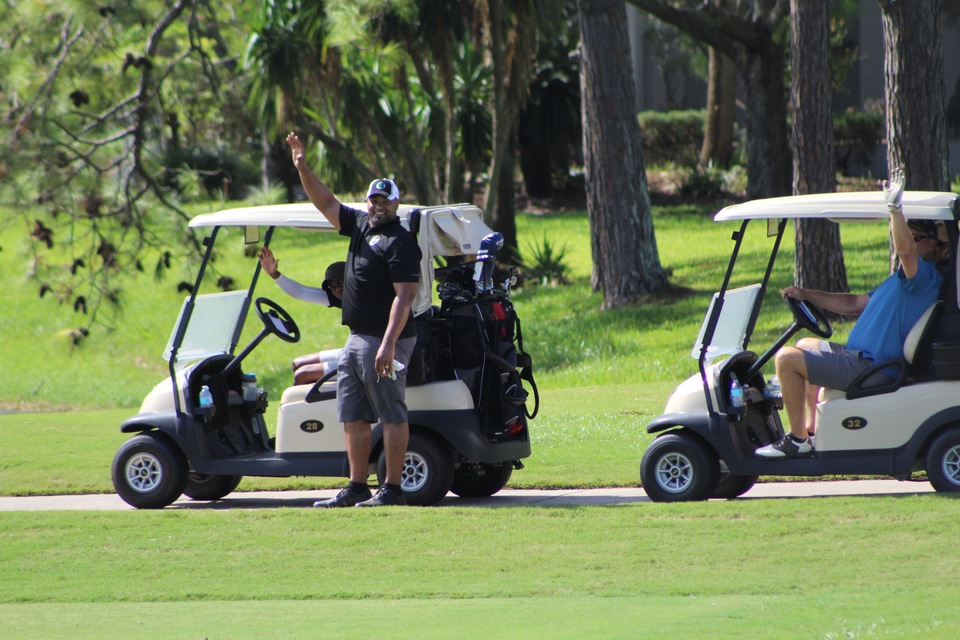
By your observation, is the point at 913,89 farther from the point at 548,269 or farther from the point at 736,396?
the point at 548,269

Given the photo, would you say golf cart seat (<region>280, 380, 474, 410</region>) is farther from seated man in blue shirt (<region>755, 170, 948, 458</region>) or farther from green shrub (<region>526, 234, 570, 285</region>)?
green shrub (<region>526, 234, 570, 285</region>)

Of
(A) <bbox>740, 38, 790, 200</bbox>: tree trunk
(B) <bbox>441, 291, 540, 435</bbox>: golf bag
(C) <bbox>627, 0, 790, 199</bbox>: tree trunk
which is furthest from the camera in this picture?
(A) <bbox>740, 38, 790, 200</bbox>: tree trunk

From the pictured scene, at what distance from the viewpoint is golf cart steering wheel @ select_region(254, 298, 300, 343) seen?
7.98 meters

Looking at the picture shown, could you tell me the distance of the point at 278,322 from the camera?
8.26 meters

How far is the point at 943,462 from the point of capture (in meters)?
7.00

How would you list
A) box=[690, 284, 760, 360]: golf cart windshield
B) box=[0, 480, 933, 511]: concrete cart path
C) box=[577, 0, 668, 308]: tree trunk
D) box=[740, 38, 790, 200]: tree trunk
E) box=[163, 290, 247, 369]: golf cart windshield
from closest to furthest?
box=[690, 284, 760, 360]: golf cart windshield → box=[0, 480, 933, 511]: concrete cart path → box=[163, 290, 247, 369]: golf cart windshield → box=[577, 0, 668, 308]: tree trunk → box=[740, 38, 790, 200]: tree trunk

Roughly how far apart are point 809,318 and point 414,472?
2.37 metres

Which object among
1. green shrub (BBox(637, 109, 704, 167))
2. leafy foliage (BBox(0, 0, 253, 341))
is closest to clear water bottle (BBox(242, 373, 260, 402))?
leafy foliage (BBox(0, 0, 253, 341))

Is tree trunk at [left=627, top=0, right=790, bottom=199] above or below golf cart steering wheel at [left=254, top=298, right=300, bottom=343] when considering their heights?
above

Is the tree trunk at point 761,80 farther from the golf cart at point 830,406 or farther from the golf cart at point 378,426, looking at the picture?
the golf cart at point 830,406

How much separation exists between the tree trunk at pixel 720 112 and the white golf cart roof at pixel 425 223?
19561 mm

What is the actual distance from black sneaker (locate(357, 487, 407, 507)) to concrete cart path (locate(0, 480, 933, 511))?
1.43ft

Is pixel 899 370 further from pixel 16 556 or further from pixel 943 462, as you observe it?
pixel 16 556

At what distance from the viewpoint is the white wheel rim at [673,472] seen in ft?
24.5
